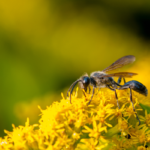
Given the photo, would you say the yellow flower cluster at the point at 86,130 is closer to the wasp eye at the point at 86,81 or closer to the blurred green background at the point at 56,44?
the wasp eye at the point at 86,81

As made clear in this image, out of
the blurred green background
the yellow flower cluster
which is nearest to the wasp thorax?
the yellow flower cluster

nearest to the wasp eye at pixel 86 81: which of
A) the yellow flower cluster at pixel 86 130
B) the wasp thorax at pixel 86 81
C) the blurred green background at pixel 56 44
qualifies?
the wasp thorax at pixel 86 81

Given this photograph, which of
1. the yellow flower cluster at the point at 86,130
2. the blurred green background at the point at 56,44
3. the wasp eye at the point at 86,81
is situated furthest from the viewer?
the blurred green background at the point at 56,44

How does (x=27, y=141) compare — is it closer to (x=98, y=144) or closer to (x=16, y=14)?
(x=98, y=144)

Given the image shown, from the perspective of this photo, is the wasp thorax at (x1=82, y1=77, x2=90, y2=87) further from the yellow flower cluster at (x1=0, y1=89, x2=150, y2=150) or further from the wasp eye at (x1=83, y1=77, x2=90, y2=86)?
the yellow flower cluster at (x1=0, y1=89, x2=150, y2=150)

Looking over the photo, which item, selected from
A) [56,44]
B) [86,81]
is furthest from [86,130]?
[56,44]

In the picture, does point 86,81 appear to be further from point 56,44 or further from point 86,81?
point 56,44
